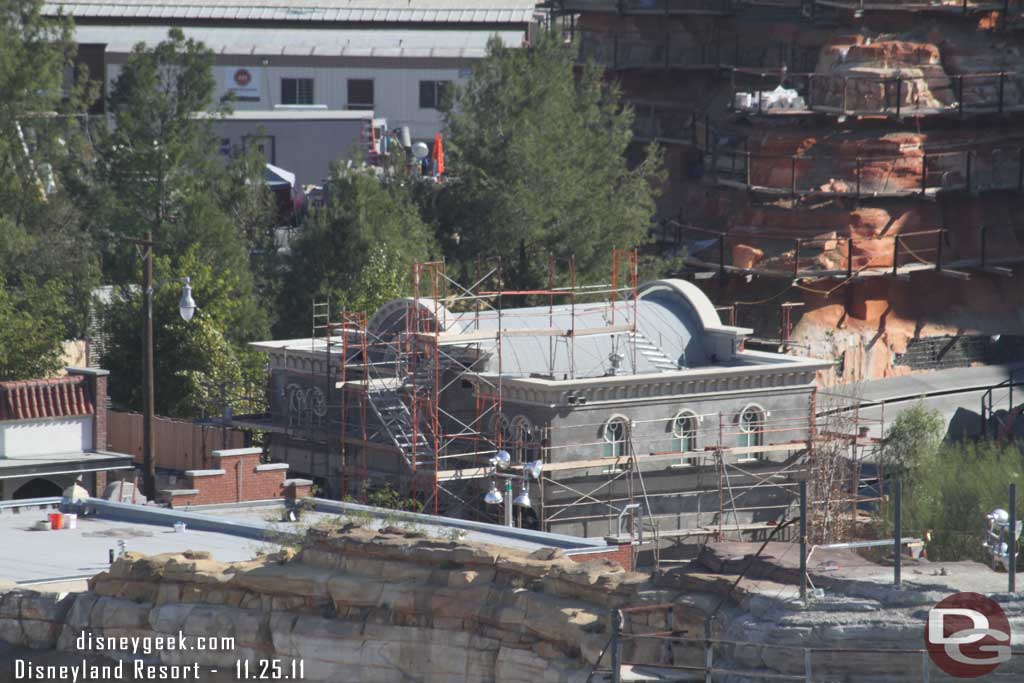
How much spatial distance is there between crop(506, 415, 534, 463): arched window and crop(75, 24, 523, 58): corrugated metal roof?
60490mm

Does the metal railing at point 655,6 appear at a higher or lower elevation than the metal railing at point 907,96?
A: higher

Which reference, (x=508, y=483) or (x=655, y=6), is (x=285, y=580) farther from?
(x=655, y=6)

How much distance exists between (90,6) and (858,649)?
93391 millimetres

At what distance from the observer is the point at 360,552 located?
31109 millimetres

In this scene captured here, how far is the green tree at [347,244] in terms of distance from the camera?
6525cm

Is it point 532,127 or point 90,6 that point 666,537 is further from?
point 90,6

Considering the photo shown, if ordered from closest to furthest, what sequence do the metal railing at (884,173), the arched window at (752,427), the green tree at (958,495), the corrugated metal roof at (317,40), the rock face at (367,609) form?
the rock face at (367,609)
the green tree at (958,495)
the arched window at (752,427)
the metal railing at (884,173)
the corrugated metal roof at (317,40)

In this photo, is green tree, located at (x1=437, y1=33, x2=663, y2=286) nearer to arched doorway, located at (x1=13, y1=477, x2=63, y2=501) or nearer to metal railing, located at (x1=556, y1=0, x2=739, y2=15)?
metal railing, located at (x1=556, y1=0, x2=739, y2=15)

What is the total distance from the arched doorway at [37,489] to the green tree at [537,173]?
865 inches

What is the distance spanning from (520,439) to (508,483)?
238 centimetres

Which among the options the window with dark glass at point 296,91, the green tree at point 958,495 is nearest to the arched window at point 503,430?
the green tree at point 958,495

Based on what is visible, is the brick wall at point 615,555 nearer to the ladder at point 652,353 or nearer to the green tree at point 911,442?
the ladder at point 652,353

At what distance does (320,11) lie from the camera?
11300 cm

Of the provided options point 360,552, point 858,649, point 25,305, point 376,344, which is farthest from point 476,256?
point 858,649
